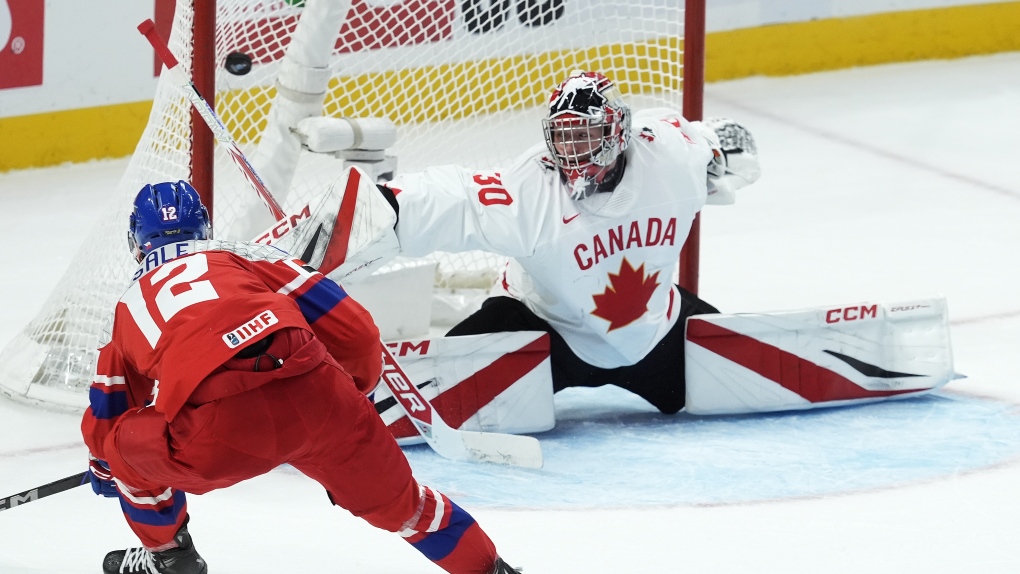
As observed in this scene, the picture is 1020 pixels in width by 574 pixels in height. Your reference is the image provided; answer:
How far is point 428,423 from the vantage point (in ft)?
11.2

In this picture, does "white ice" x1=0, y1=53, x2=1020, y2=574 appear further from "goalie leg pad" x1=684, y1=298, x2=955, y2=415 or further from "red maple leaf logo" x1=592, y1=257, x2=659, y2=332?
"red maple leaf logo" x1=592, y1=257, x2=659, y2=332

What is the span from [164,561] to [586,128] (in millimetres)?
1266

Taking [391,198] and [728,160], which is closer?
[391,198]

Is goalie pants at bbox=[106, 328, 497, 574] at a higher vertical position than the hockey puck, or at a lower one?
lower

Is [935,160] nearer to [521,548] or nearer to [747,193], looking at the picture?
[747,193]

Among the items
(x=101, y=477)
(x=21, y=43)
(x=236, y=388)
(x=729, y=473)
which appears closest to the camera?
(x=236, y=388)

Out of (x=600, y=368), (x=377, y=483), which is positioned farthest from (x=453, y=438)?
(x=377, y=483)

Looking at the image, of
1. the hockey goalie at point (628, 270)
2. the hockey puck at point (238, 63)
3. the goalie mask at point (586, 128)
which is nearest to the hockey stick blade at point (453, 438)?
the hockey goalie at point (628, 270)

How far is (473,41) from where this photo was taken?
4.89 m

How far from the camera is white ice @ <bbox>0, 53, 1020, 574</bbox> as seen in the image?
3.10 meters

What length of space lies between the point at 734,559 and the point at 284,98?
1.76 metres

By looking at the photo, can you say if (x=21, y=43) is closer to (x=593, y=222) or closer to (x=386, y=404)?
(x=386, y=404)

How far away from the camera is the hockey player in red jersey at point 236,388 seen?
2.44m

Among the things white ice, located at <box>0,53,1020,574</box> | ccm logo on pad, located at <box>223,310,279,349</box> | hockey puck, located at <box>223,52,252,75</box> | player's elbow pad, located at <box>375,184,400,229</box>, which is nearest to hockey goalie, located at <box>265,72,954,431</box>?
player's elbow pad, located at <box>375,184,400,229</box>
